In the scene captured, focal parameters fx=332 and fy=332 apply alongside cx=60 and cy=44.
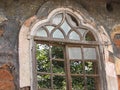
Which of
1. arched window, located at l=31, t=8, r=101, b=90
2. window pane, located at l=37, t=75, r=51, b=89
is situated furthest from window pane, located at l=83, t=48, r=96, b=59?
window pane, located at l=37, t=75, r=51, b=89

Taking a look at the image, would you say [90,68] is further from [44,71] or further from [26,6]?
[26,6]

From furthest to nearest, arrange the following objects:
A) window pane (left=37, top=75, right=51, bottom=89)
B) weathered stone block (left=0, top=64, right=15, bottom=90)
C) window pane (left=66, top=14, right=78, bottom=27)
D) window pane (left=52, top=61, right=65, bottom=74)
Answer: window pane (left=66, top=14, right=78, bottom=27) → window pane (left=52, top=61, right=65, bottom=74) → window pane (left=37, top=75, right=51, bottom=89) → weathered stone block (left=0, top=64, right=15, bottom=90)

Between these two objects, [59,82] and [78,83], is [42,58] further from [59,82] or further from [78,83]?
[78,83]

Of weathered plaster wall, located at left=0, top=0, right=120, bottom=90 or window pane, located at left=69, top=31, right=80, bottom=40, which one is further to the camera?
window pane, located at left=69, top=31, right=80, bottom=40

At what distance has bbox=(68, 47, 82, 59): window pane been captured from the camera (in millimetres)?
5278

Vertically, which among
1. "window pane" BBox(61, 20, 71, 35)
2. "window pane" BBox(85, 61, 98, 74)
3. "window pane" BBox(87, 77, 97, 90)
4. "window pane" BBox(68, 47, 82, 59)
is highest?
"window pane" BBox(61, 20, 71, 35)

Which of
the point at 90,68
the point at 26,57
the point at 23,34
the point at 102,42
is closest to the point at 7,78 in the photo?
the point at 26,57

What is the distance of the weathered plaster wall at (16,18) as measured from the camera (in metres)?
4.86

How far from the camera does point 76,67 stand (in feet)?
17.3

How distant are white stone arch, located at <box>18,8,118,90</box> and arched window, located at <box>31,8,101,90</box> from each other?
0.12 feet

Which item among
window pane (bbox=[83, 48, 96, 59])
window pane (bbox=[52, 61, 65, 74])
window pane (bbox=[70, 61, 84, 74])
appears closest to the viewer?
window pane (bbox=[52, 61, 65, 74])

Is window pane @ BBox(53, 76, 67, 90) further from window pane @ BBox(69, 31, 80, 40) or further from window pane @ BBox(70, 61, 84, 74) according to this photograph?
window pane @ BBox(69, 31, 80, 40)

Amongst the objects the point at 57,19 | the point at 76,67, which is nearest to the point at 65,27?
the point at 57,19

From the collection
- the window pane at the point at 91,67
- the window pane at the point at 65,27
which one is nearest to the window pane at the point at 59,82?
the window pane at the point at 91,67
